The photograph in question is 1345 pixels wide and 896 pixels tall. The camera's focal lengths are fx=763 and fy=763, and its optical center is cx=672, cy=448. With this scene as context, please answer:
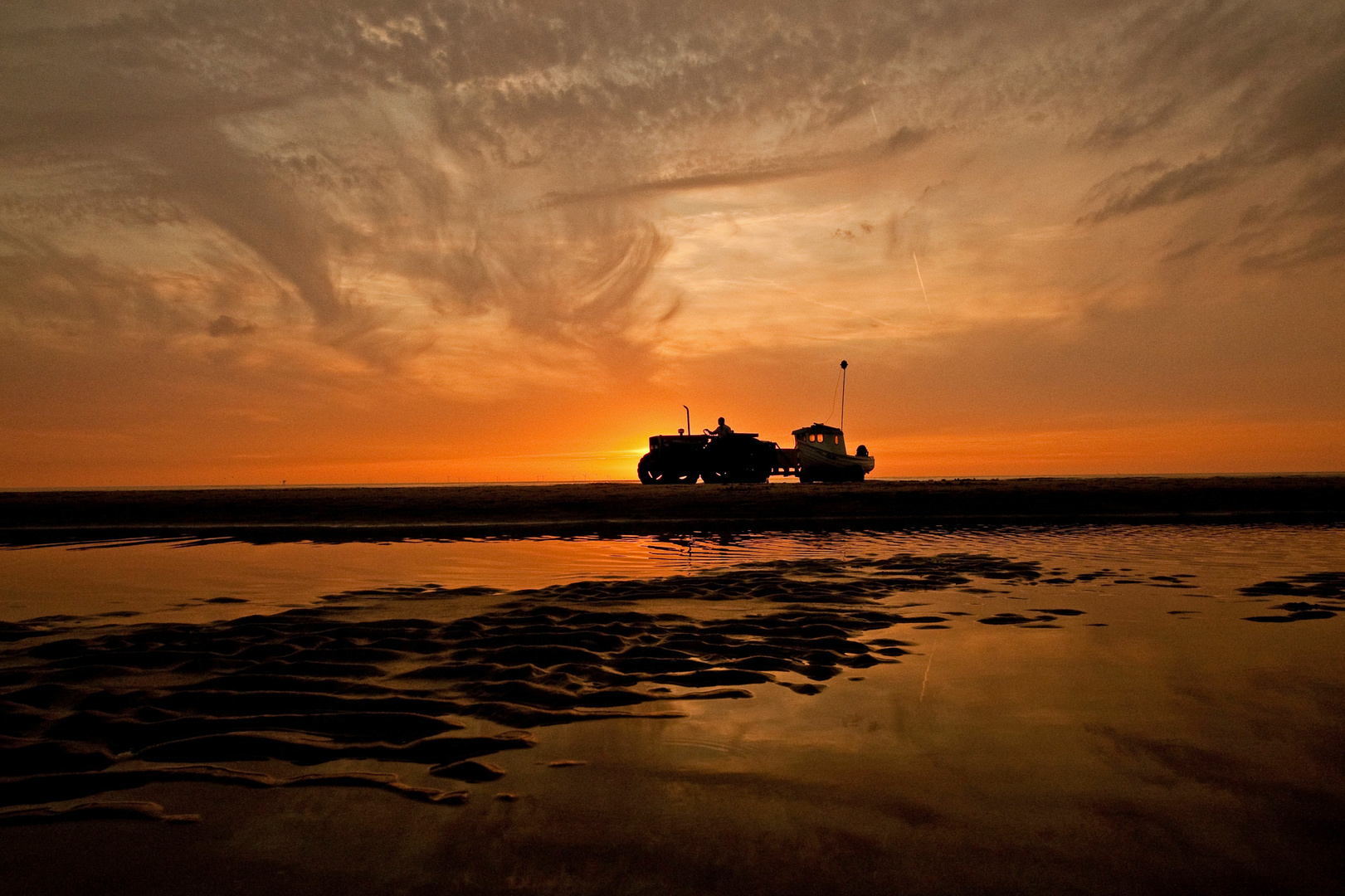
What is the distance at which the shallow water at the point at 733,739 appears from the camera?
268 cm

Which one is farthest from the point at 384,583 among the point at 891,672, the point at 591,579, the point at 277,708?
the point at 891,672

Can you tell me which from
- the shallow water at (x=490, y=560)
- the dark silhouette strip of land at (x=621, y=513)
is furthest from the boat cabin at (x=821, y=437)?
the shallow water at (x=490, y=560)

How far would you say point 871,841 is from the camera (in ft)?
9.29

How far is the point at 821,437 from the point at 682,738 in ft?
166

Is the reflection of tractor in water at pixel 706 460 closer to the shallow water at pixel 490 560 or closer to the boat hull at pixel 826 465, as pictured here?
the boat hull at pixel 826 465

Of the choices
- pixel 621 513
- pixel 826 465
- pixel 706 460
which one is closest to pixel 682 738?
pixel 621 513

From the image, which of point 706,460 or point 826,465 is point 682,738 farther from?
point 826,465

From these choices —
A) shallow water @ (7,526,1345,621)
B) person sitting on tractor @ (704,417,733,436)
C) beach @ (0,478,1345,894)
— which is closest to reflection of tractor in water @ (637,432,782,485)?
person sitting on tractor @ (704,417,733,436)

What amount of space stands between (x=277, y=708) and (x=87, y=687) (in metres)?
1.46

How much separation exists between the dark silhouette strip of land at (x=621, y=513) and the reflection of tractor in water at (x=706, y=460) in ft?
57.4

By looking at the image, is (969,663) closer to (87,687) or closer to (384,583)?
(87,687)

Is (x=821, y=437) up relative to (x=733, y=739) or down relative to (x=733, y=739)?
up

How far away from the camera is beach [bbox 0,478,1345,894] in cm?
270

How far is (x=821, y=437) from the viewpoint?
53.3m
